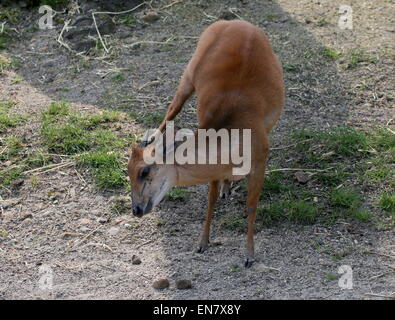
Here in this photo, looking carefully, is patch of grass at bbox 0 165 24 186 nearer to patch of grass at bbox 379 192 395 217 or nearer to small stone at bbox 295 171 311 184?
small stone at bbox 295 171 311 184

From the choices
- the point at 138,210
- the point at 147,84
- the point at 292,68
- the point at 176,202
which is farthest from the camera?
the point at 292,68

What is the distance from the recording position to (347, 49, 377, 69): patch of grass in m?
8.93

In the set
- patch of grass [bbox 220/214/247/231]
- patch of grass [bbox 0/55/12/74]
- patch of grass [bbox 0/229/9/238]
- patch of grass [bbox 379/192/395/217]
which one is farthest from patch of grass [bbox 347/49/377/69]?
patch of grass [bbox 0/229/9/238]

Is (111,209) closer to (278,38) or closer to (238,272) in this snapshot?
(238,272)

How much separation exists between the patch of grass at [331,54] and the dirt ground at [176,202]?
86 mm

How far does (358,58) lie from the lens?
902 centimetres

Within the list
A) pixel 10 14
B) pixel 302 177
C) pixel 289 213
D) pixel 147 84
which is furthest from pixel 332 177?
pixel 10 14

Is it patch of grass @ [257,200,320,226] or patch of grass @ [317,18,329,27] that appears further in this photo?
patch of grass @ [317,18,329,27]

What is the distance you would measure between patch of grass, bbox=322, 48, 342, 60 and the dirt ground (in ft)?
0.28

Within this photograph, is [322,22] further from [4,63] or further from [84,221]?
[84,221]

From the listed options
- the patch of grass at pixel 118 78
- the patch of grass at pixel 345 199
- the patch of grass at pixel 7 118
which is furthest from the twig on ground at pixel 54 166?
the patch of grass at pixel 345 199

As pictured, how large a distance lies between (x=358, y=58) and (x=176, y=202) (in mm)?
3353

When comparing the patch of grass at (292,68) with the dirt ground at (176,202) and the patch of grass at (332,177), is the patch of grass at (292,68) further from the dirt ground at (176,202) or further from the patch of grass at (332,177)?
the patch of grass at (332,177)
